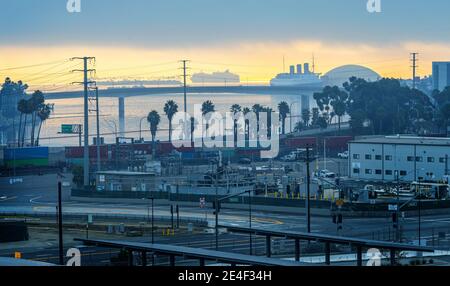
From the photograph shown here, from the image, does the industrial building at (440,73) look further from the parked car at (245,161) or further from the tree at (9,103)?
the tree at (9,103)

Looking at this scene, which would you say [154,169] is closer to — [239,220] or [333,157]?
[333,157]

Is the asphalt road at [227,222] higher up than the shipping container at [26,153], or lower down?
lower down

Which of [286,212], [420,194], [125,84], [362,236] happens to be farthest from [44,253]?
[125,84]

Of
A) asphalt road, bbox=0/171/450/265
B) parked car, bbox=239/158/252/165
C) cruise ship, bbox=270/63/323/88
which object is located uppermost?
cruise ship, bbox=270/63/323/88

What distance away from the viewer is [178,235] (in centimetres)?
705

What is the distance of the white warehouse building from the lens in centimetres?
1088

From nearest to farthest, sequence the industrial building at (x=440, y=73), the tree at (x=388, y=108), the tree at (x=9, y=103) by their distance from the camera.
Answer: the tree at (x=388, y=108) → the industrial building at (x=440, y=73) → the tree at (x=9, y=103)

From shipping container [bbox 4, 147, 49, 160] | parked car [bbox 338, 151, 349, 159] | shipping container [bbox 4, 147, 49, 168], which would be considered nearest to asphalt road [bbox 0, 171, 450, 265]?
shipping container [bbox 4, 147, 49, 168]

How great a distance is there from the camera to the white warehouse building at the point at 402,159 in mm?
10875

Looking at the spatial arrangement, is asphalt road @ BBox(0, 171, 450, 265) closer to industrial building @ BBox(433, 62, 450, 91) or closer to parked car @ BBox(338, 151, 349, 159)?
Answer: parked car @ BBox(338, 151, 349, 159)

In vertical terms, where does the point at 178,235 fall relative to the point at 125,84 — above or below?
below

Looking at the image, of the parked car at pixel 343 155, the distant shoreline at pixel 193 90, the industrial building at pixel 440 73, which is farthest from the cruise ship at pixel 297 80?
the parked car at pixel 343 155

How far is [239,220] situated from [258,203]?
1.45m
